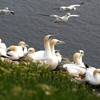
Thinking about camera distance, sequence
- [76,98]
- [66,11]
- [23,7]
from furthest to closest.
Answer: [66,11] → [23,7] → [76,98]

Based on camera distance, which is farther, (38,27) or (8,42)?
(38,27)

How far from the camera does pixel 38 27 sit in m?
31.5

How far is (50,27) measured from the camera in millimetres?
32625

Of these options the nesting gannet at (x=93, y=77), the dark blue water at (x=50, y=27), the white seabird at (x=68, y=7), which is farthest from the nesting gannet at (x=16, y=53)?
the white seabird at (x=68, y=7)

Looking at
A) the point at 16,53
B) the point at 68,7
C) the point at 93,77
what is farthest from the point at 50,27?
the point at 93,77

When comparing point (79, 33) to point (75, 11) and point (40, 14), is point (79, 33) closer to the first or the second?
point (40, 14)

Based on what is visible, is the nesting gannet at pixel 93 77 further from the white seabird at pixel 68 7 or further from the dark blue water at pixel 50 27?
the white seabird at pixel 68 7

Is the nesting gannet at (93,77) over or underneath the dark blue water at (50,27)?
underneath

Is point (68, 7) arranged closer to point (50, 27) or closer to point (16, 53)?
point (50, 27)

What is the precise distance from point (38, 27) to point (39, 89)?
86.5 ft

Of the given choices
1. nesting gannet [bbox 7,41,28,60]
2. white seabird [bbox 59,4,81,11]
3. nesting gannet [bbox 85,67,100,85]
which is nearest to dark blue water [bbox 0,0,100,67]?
white seabird [bbox 59,4,81,11]

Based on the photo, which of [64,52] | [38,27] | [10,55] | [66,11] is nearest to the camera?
[10,55]

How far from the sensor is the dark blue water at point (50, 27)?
27609mm

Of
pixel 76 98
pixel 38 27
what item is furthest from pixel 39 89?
pixel 38 27
